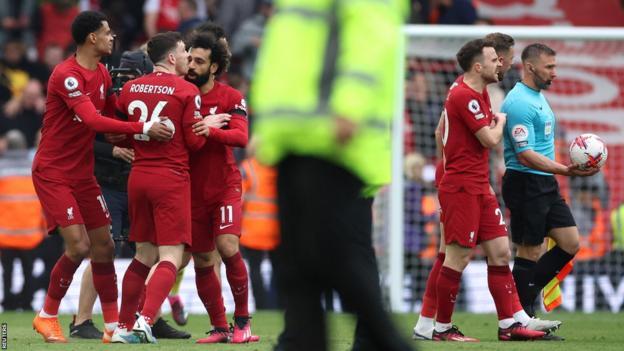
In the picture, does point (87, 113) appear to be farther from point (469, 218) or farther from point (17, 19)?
point (17, 19)

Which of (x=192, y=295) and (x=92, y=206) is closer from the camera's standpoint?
(x=92, y=206)

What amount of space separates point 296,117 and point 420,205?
30.5ft

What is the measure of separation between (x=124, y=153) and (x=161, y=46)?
46.0 inches

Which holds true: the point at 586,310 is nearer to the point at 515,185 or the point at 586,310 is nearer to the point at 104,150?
the point at 515,185

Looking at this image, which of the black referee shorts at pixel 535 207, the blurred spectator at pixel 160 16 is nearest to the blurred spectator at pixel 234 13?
the blurred spectator at pixel 160 16

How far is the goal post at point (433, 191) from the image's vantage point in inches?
516

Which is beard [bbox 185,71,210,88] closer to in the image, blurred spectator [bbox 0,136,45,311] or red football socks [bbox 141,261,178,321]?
red football socks [bbox 141,261,178,321]

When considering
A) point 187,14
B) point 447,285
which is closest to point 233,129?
point 447,285

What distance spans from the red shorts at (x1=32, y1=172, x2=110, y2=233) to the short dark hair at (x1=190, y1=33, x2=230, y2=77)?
112cm

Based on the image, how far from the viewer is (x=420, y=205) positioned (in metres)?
14.4

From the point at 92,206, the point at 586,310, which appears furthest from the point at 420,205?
the point at 92,206

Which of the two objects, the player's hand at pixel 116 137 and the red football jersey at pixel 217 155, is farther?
the red football jersey at pixel 217 155

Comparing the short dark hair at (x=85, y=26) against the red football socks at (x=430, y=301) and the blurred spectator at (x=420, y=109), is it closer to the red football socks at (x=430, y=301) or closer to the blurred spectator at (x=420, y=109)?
the red football socks at (x=430, y=301)

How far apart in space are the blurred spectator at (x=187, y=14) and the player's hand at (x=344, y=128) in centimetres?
1187
